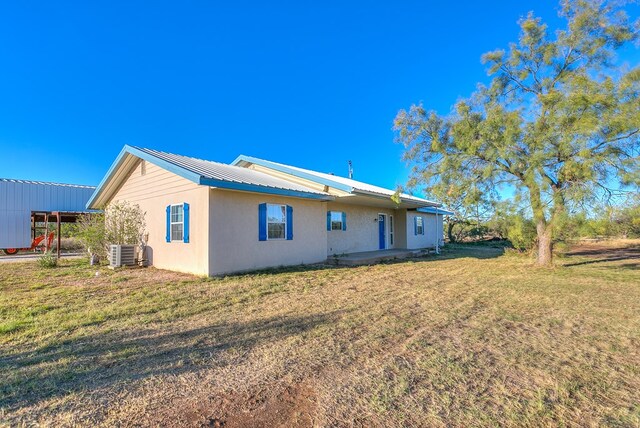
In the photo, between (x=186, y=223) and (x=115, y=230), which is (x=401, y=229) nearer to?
(x=186, y=223)

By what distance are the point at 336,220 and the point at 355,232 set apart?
1530 mm

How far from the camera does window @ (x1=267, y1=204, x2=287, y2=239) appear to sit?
10.3 metres

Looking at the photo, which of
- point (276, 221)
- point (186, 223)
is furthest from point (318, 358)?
point (276, 221)

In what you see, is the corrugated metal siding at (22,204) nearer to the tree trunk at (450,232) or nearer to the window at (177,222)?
the window at (177,222)

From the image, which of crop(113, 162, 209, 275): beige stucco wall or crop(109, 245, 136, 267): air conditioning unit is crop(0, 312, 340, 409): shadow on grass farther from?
crop(109, 245, 136, 267): air conditioning unit

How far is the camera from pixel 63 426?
2.24 meters

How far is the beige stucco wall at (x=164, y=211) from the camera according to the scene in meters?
8.90

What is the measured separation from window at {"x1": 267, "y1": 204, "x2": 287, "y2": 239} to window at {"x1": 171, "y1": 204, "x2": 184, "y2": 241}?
8.55ft

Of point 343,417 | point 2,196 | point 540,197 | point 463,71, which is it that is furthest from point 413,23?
point 2,196

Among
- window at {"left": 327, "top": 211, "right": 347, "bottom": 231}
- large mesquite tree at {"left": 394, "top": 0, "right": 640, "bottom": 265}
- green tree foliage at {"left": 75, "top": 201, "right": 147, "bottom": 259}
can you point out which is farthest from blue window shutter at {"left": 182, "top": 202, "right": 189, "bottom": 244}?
large mesquite tree at {"left": 394, "top": 0, "right": 640, "bottom": 265}

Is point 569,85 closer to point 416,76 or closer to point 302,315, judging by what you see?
point 416,76

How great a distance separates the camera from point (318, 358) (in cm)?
342

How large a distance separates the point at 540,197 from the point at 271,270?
8618mm

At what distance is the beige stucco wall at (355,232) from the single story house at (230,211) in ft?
0.15
